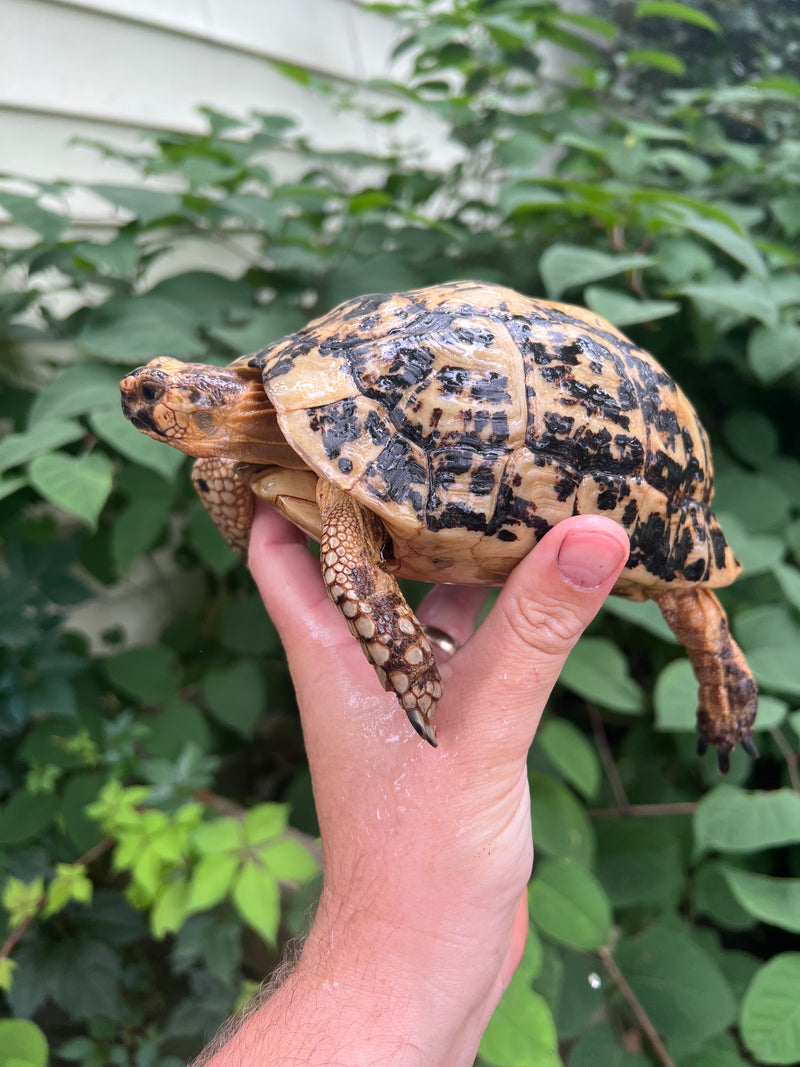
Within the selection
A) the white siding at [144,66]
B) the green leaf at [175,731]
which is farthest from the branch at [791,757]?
the white siding at [144,66]

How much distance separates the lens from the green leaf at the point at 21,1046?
0.88 metres

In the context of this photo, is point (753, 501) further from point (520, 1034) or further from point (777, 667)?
point (520, 1034)

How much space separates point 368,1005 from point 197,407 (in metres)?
0.72

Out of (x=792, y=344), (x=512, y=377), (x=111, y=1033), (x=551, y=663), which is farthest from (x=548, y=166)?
(x=111, y=1033)

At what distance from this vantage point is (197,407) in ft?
2.74

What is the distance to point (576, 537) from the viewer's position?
0.71 m

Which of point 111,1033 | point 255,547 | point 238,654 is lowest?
point 111,1033

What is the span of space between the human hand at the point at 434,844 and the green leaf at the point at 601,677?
0.39 meters

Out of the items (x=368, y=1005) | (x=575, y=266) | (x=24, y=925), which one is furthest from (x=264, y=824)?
(x=575, y=266)

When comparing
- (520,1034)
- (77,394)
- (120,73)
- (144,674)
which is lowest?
(144,674)

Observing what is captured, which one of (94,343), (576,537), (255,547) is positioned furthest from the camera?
(94,343)

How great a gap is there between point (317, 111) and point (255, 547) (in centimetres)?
192

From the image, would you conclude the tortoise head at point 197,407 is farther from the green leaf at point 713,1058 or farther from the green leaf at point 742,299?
the green leaf at point 713,1058

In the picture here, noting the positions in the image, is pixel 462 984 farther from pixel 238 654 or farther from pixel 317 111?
pixel 317 111
